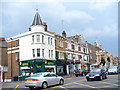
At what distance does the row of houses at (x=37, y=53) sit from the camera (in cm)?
3419

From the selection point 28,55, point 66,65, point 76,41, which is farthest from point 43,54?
point 76,41

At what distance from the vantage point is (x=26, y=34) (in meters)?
35.8

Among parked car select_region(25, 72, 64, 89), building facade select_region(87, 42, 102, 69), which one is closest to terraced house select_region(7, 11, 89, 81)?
building facade select_region(87, 42, 102, 69)

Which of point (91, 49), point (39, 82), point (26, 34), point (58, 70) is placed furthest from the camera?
point (91, 49)

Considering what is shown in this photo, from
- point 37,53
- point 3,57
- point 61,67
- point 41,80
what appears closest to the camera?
point 41,80

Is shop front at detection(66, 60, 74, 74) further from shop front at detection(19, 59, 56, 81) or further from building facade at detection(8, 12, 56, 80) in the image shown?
shop front at detection(19, 59, 56, 81)

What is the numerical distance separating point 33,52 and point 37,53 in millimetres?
914

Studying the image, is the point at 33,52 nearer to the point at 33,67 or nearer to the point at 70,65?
the point at 33,67

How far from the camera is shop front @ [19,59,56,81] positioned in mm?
33656

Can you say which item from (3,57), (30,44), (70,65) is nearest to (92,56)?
(70,65)

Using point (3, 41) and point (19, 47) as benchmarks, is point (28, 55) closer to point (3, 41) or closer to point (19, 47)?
point (19, 47)

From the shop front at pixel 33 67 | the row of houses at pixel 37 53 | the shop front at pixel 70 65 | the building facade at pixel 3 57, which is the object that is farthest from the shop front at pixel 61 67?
the building facade at pixel 3 57

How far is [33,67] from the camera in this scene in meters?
33.8

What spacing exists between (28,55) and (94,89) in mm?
22406
